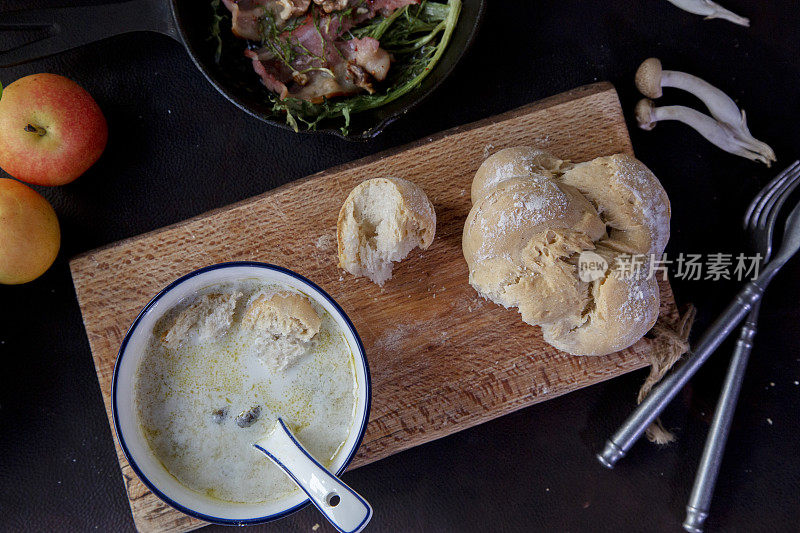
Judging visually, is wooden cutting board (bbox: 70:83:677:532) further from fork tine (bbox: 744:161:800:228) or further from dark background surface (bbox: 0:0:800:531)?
fork tine (bbox: 744:161:800:228)

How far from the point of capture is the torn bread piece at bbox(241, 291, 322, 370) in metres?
1.41

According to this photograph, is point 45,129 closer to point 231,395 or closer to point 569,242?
point 231,395

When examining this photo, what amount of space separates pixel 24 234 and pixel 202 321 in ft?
1.81

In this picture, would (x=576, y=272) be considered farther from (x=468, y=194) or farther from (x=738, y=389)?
(x=738, y=389)

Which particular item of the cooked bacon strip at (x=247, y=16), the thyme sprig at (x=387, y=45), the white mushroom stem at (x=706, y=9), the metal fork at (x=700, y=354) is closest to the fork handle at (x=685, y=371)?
the metal fork at (x=700, y=354)

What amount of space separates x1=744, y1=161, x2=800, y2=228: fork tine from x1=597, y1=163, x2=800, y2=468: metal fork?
9 centimetres

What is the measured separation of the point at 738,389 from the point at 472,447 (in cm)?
81

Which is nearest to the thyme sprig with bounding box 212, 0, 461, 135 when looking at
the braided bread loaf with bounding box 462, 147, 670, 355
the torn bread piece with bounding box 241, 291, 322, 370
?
the braided bread loaf with bounding box 462, 147, 670, 355

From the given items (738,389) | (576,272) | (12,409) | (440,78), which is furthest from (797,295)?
(12,409)

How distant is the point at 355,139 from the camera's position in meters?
1.57

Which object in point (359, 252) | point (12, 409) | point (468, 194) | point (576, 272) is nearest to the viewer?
point (576, 272)

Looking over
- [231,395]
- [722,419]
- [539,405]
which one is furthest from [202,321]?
[722,419]

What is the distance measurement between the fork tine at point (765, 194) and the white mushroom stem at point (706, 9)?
0.50 metres

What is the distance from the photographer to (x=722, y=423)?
172cm
